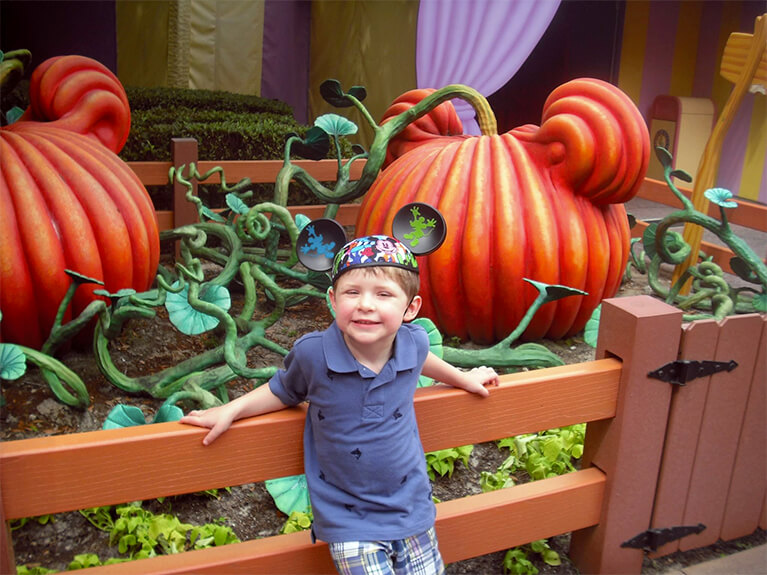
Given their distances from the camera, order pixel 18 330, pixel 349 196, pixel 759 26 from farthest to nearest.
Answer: pixel 759 26 → pixel 349 196 → pixel 18 330

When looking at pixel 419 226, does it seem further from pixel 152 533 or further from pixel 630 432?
pixel 152 533

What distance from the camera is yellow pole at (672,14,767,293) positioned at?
10.9 ft

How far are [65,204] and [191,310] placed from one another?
1.97 feet

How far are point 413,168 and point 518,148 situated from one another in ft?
1.25

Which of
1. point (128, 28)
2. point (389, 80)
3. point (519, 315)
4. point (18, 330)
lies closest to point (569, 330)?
point (519, 315)

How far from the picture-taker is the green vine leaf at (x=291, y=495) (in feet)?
5.88

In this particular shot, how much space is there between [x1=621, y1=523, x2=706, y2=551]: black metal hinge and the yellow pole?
1667 millimetres

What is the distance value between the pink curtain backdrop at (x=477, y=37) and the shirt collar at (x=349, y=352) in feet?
14.1

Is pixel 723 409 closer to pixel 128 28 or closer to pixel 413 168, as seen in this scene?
pixel 413 168

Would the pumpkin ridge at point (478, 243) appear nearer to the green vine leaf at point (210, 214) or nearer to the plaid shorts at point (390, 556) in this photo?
the green vine leaf at point (210, 214)

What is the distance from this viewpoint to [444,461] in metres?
2.08

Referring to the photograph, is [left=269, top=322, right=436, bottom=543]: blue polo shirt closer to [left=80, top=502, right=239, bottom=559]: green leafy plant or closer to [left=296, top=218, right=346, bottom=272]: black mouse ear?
[left=296, top=218, right=346, bottom=272]: black mouse ear

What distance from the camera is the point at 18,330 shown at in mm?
2168

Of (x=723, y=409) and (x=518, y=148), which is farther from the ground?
(x=518, y=148)
